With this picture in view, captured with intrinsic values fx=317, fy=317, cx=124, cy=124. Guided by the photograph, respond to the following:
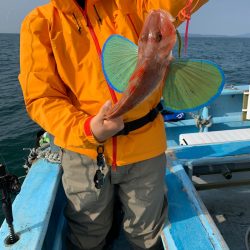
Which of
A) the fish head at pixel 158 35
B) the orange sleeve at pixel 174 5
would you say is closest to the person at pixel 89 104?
the orange sleeve at pixel 174 5

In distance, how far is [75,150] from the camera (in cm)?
229

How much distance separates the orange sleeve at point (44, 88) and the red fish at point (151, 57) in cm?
44

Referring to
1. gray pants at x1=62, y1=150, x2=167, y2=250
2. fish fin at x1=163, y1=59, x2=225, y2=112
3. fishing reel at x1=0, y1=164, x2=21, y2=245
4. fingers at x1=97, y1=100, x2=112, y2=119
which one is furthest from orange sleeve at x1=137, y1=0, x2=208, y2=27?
fishing reel at x1=0, y1=164, x2=21, y2=245

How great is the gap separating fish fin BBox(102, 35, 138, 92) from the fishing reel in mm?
994

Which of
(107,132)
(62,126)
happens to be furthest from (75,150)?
(107,132)

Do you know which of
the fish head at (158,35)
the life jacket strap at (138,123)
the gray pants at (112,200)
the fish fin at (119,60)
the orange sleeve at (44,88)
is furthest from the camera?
the gray pants at (112,200)

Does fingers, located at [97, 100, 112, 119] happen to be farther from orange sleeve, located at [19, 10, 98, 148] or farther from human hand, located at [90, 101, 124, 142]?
orange sleeve, located at [19, 10, 98, 148]

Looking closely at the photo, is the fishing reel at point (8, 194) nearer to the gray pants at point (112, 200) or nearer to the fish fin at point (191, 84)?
the gray pants at point (112, 200)

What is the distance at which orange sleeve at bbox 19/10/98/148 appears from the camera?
6.72ft

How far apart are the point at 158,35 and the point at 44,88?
0.87 m

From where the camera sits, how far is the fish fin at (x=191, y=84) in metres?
1.77

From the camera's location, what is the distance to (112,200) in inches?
98.4

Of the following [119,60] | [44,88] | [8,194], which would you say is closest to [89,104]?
[44,88]

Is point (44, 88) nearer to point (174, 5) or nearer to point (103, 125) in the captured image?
point (103, 125)
